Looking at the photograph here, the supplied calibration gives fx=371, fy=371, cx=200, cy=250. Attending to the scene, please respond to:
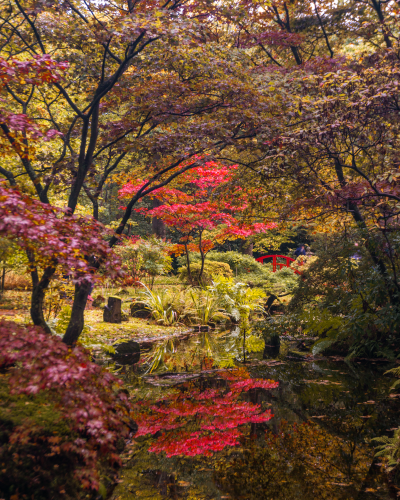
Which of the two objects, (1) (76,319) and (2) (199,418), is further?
(1) (76,319)

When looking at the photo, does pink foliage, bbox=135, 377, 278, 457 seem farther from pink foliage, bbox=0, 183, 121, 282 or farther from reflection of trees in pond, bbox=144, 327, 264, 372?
pink foliage, bbox=0, 183, 121, 282

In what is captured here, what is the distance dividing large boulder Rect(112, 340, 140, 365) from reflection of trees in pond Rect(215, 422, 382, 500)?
3.44 meters

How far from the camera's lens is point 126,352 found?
6492 mm

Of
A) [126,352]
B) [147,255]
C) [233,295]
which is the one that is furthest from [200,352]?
[147,255]

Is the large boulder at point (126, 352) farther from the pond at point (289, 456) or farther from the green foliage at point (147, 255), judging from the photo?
the green foliage at point (147, 255)

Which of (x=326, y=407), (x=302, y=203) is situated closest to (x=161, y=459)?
(x=326, y=407)

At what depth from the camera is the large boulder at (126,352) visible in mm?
6242

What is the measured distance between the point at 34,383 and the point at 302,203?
4.89m

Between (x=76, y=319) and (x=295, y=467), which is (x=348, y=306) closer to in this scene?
(x=295, y=467)

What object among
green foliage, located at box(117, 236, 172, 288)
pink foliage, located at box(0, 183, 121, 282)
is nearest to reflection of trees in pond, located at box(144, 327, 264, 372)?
pink foliage, located at box(0, 183, 121, 282)

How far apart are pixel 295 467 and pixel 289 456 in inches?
6.3

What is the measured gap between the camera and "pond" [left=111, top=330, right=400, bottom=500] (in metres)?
2.46

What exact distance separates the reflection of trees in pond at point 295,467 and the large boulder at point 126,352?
3.44m

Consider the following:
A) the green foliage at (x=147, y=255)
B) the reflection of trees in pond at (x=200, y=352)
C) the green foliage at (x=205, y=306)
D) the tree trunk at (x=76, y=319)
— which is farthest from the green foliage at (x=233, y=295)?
the tree trunk at (x=76, y=319)
